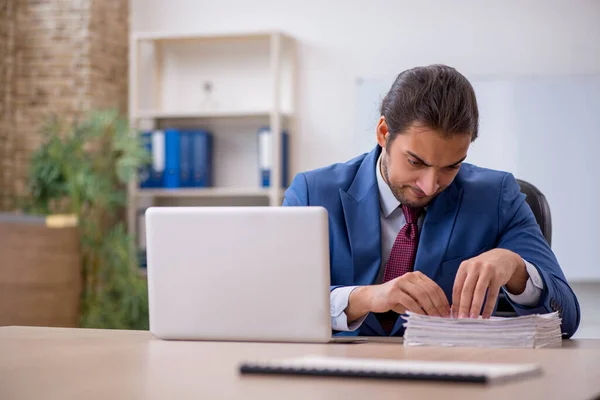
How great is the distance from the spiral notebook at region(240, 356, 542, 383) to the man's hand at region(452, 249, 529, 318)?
0.43m

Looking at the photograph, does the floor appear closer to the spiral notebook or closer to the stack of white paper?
the stack of white paper

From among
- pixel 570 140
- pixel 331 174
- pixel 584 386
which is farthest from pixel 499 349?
pixel 570 140

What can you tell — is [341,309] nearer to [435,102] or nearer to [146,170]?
[435,102]

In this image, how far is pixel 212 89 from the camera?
17.8 feet

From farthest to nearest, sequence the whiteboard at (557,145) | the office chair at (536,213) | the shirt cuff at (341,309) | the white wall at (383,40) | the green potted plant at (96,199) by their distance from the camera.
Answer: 1. the green potted plant at (96,199)
2. the white wall at (383,40)
3. the whiteboard at (557,145)
4. the office chair at (536,213)
5. the shirt cuff at (341,309)

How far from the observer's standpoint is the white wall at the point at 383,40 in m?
4.94

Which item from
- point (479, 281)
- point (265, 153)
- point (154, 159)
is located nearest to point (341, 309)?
point (479, 281)

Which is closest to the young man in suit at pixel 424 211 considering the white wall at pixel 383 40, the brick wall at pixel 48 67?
the white wall at pixel 383 40

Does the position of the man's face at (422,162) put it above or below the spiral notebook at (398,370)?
above

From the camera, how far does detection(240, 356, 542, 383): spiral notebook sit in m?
1.14

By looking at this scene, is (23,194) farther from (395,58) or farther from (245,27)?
(395,58)

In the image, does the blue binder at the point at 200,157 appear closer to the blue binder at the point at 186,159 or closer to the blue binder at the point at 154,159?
the blue binder at the point at 186,159

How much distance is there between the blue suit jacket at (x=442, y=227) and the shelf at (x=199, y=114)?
283 centimetres

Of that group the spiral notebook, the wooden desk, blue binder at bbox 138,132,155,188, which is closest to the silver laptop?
the wooden desk
